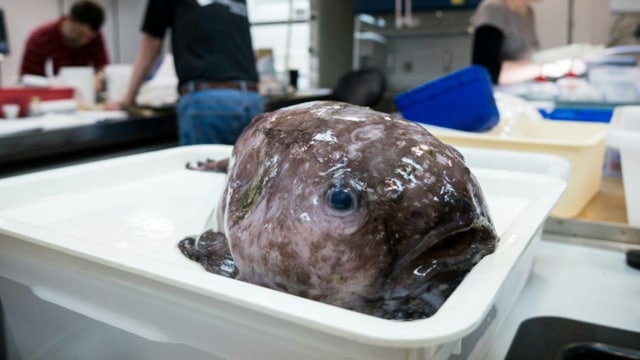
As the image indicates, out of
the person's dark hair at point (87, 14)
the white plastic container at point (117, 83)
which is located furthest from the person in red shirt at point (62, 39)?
the white plastic container at point (117, 83)

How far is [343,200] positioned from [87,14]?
→ 3563 mm

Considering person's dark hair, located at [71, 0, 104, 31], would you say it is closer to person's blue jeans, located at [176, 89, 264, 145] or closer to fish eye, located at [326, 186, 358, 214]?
person's blue jeans, located at [176, 89, 264, 145]

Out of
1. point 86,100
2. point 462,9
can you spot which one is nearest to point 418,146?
point 86,100

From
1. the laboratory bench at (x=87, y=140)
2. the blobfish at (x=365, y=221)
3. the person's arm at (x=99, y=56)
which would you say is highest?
the person's arm at (x=99, y=56)

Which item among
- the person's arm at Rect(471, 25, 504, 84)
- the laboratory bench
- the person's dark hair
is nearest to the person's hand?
the person's arm at Rect(471, 25, 504, 84)

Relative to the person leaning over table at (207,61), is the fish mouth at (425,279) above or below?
below

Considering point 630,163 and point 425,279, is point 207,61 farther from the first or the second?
point 425,279

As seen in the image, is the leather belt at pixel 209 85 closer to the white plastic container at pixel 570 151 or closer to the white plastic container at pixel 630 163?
the white plastic container at pixel 570 151

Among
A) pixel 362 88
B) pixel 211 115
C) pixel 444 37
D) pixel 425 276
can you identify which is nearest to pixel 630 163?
pixel 425 276

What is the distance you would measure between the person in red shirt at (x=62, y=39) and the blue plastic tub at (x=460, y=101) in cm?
272

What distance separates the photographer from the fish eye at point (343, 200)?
52 centimetres

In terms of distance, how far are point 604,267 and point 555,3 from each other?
158 inches

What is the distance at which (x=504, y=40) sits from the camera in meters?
2.93

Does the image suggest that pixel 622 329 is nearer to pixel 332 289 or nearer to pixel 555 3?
pixel 332 289
